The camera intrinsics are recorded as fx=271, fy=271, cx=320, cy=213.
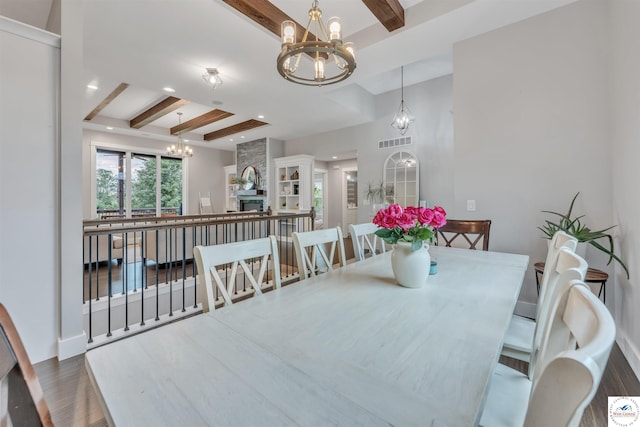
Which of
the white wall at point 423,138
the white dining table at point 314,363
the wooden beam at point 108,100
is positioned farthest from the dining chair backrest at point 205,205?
the white dining table at point 314,363

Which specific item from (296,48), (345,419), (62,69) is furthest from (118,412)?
(62,69)

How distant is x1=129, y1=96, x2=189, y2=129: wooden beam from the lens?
4.98 m

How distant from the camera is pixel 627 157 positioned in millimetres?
1942

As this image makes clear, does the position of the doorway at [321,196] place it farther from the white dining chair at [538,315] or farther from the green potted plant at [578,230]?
the white dining chair at [538,315]

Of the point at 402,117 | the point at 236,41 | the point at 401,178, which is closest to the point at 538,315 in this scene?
the point at 236,41

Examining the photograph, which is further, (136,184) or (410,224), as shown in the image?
(136,184)

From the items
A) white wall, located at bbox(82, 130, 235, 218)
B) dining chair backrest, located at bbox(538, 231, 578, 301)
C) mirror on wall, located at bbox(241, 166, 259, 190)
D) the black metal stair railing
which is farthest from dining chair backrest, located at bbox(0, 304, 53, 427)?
white wall, located at bbox(82, 130, 235, 218)

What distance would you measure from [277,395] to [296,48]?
1.87 meters

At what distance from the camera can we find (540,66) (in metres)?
2.60

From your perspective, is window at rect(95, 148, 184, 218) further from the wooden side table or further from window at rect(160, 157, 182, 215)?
the wooden side table

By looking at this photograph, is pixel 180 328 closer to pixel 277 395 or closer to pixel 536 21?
pixel 277 395

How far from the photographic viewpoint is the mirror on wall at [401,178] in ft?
15.8

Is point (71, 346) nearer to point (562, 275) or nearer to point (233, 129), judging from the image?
point (562, 275)

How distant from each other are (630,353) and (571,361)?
2525mm
